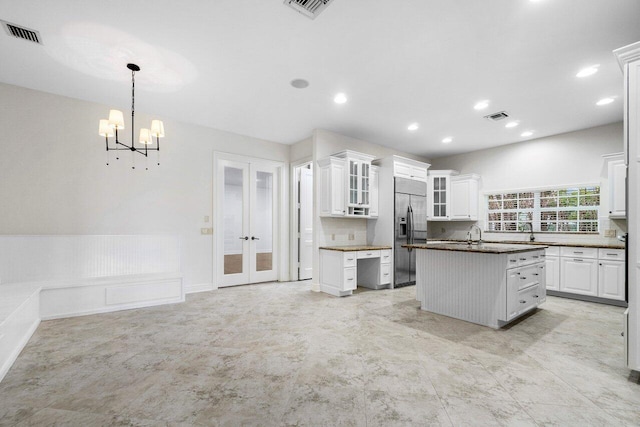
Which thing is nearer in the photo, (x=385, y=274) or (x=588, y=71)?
(x=588, y=71)

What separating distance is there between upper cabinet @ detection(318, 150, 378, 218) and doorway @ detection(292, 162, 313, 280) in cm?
102

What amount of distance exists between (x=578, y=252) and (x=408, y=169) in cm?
302

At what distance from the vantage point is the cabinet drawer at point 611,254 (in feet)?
14.0

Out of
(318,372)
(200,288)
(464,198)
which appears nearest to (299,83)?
(318,372)

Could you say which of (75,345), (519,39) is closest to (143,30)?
(75,345)

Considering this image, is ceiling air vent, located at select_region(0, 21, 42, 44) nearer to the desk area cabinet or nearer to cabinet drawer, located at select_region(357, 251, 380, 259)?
the desk area cabinet

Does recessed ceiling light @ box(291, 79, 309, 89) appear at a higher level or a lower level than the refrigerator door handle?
higher

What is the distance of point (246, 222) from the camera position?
5.61m

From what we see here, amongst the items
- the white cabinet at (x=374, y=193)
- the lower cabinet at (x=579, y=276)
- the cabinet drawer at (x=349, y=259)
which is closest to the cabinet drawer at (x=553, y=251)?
the lower cabinet at (x=579, y=276)

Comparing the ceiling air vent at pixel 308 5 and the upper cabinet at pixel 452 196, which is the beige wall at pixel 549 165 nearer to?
the upper cabinet at pixel 452 196

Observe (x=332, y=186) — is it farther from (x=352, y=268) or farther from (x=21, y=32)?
(x=21, y=32)

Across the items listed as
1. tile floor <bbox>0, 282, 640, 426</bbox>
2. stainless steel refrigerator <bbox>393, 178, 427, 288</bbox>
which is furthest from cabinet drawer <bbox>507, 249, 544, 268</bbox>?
stainless steel refrigerator <bbox>393, 178, 427, 288</bbox>

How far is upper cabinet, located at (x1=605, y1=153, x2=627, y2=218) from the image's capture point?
4.48m

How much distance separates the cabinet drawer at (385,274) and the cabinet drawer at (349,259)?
0.70m
